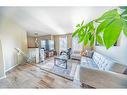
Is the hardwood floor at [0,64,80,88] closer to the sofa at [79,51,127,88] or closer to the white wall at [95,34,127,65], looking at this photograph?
the sofa at [79,51,127,88]

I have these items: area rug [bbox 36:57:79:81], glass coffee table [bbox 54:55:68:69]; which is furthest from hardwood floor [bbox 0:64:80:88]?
glass coffee table [bbox 54:55:68:69]

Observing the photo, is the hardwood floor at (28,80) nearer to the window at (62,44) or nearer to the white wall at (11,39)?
the white wall at (11,39)

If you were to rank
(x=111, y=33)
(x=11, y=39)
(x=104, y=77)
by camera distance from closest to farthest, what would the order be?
(x=111, y=33) < (x=104, y=77) < (x=11, y=39)

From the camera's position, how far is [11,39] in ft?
4.12

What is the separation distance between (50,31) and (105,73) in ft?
3.65

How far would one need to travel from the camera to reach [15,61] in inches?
55.2

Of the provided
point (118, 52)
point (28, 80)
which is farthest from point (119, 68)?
point (28, 80)

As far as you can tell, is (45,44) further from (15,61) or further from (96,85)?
(96,85)

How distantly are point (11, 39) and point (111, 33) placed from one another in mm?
1385

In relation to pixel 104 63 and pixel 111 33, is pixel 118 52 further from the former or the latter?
pixel 111 33

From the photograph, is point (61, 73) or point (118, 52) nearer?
point (118, 52)

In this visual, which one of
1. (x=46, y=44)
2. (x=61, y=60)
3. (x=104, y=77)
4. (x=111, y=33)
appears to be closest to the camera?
(x=111, y=33)

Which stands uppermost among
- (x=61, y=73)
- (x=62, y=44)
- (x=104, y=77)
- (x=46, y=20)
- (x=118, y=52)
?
(x=46, y=20)

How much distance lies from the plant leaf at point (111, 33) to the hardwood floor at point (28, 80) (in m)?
1.22
